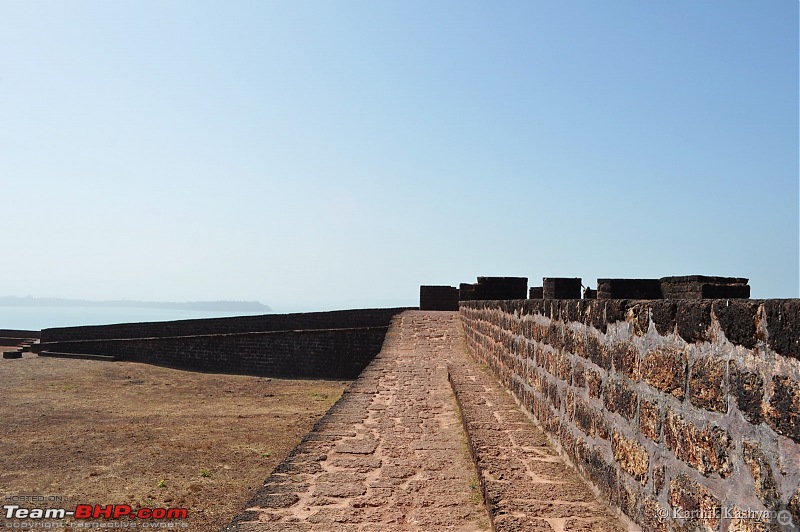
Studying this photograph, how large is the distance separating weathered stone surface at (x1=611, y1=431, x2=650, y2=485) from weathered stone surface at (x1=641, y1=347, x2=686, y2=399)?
0.35m

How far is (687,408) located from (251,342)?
1816 cm

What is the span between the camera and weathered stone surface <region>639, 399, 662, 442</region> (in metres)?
2.64

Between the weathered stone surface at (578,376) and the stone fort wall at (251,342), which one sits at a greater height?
the weathered stone surface at (578,376)

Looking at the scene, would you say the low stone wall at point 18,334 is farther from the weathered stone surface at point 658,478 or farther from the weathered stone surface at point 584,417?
the weathered stone surface at point 658,478

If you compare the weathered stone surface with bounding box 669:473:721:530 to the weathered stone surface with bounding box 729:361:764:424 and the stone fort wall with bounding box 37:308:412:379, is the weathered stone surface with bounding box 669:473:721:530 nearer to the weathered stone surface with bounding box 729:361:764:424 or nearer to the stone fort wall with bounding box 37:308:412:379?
the weathered stone surface with bounding box 729:361:764:424

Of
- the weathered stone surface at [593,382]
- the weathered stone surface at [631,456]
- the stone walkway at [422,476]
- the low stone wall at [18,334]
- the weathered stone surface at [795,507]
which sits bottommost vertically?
the low stone wall at [18,334]

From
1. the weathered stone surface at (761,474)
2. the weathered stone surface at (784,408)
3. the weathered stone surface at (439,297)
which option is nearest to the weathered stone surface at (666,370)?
the weathered stone surface at (761,474)

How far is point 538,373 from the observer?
5.35m

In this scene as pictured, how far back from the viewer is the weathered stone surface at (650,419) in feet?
8.67

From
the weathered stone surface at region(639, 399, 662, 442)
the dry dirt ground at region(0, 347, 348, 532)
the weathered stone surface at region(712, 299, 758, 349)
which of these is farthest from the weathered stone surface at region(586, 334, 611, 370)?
the dry dirt ground at region(0, 347, 348, 532)

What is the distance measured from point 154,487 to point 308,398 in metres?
7.11

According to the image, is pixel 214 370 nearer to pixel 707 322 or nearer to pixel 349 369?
pixel 349 369

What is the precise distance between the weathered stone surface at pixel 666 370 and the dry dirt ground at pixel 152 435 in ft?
14.9

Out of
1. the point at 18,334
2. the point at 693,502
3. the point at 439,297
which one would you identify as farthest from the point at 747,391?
the point at 18,334
